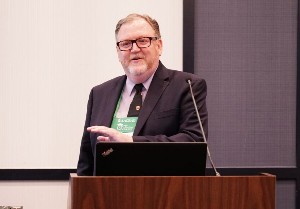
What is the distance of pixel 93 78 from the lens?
3846 millimetres

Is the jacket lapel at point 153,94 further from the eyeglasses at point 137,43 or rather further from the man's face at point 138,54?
the eyeglasses at point 137,43

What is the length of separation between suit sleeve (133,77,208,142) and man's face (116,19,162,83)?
0.19 meters

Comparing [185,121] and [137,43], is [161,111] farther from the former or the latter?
[137,43]

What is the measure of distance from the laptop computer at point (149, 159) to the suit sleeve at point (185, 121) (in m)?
0.60

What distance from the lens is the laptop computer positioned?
1873 mm

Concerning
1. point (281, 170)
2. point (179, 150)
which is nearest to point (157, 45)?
point (179, 150)

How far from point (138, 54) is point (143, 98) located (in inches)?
8.6

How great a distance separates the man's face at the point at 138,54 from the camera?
2.74 metres

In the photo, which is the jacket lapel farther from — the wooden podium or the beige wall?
the beige wall

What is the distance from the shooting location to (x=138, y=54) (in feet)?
9.12

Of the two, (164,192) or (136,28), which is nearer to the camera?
(164,192)

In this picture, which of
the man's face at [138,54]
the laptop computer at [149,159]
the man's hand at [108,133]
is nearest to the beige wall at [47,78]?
the man's face at [138,54]

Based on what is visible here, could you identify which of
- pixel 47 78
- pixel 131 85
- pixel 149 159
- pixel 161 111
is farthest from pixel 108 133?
pixel 47 78

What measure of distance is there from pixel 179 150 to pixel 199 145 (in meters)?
0.07
